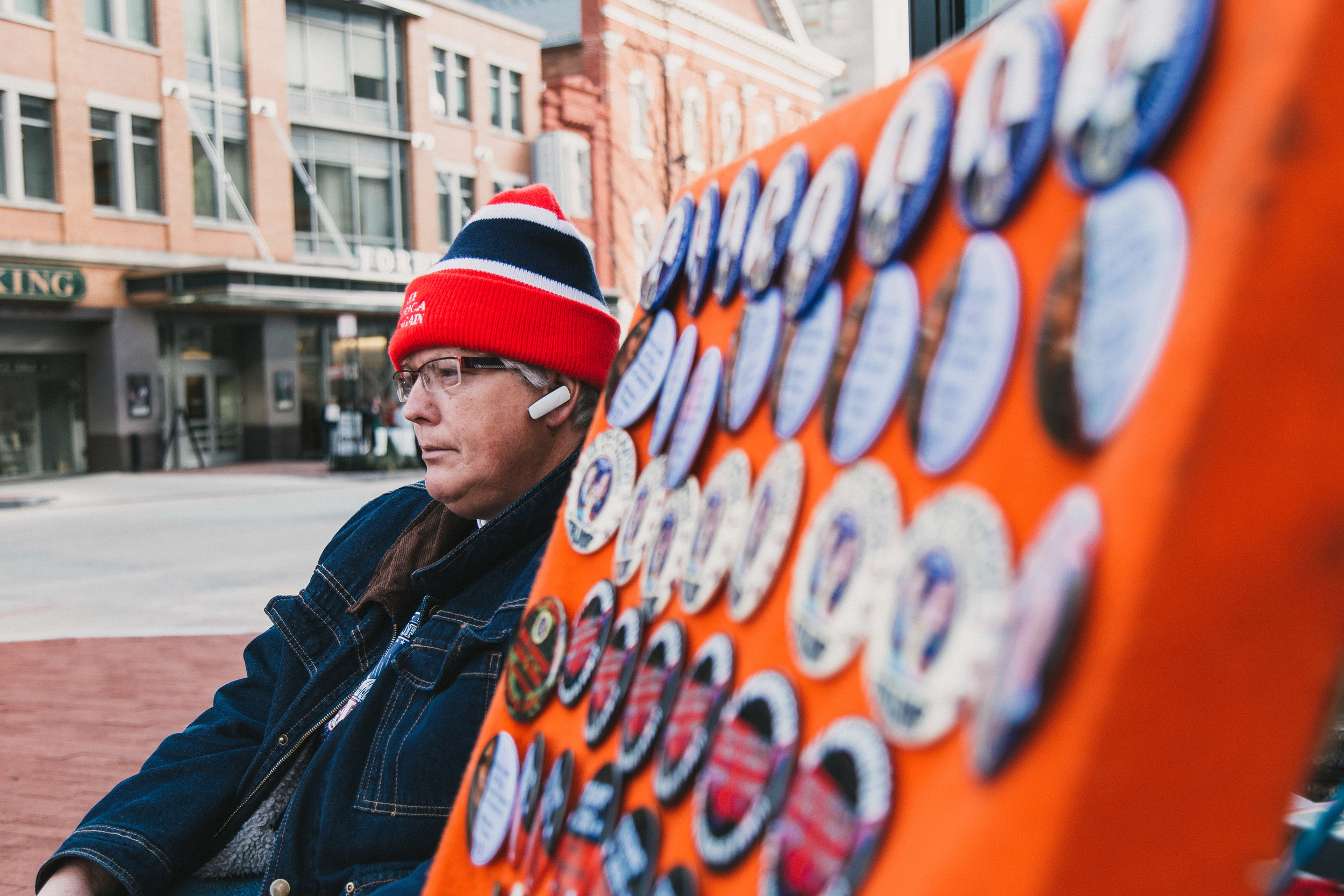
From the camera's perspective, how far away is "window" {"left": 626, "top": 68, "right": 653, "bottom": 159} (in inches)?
1107

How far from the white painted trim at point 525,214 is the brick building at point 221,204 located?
58.1 ft

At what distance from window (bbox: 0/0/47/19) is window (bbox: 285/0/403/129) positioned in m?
4.42

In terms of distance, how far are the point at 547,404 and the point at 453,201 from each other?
77.7 feet

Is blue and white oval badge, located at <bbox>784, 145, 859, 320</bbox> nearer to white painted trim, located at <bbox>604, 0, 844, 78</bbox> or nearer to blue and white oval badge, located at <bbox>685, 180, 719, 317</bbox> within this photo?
blue and white oval badge, located at <bbox>685, 180, 719, 317</bbox>

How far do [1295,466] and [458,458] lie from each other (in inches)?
58.0

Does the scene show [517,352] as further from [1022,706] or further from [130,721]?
[130,721]

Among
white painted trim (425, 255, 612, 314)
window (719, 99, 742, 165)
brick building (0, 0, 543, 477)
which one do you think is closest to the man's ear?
white painted trim (425, 255, 612, 314)

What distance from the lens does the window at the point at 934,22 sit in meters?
2.69

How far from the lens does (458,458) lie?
1.81m

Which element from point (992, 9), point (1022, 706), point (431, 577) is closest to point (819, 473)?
point (1022, 706)

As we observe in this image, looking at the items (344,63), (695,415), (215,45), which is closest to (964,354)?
(695,415)

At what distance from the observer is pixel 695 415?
89 centimetres

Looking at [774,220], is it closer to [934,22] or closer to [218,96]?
[934,22]

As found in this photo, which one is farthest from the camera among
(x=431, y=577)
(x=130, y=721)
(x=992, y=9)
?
(x=130, y=721)
